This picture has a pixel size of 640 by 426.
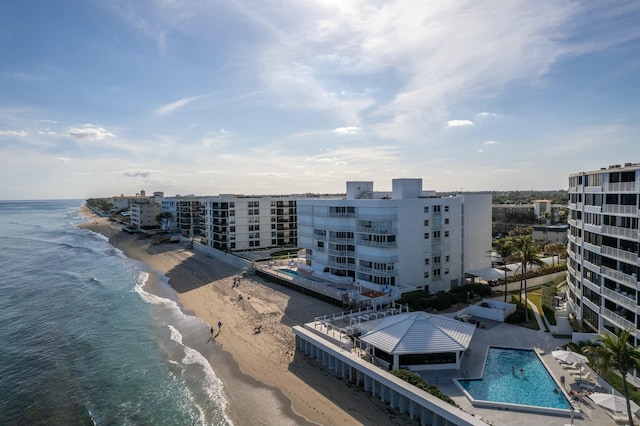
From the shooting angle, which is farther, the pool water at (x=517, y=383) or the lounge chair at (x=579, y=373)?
the lounge chair at (x=579, y=373)

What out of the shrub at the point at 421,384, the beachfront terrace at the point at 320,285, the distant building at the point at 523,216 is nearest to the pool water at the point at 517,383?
the shrub at the point at 421,384

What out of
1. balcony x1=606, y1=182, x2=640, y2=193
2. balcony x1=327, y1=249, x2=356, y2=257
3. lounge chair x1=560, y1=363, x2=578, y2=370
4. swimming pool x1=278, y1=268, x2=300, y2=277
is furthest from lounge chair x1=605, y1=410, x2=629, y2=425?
swimming pool x1=278, y1=268, x2=300, y2=277

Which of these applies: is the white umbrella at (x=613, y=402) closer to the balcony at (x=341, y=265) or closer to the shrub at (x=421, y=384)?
the shrub at (x=421, y=384)

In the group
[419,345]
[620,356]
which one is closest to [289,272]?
[419,345]

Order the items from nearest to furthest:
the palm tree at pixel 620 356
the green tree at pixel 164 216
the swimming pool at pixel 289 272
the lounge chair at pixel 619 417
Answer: the palm tree at pixel 620 356
the lounge chair at pixel 619 417
the swimming pool at pixel 289 272
the green tree at pixel 164 216

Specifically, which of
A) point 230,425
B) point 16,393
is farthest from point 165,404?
point 16,393

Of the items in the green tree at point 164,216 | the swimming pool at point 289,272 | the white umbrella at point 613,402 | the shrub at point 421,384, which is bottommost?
Answer: the shrub at point 421,384

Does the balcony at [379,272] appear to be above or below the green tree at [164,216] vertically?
below

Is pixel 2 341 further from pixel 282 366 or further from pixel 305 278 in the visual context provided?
pixel 305 278
